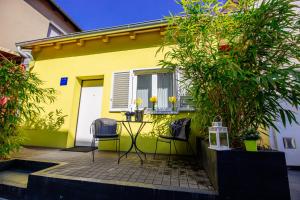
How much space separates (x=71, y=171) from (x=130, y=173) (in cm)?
80

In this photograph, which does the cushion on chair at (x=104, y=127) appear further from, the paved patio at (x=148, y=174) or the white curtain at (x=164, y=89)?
the white curtain at (x=164, y=89)

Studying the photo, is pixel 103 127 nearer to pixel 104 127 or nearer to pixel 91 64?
pixel 104 127

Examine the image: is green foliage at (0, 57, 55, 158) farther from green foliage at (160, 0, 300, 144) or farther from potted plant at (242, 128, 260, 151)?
potted plant at (242, 128, 260, 151)

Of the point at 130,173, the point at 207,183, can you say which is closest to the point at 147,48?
the point at 130,173

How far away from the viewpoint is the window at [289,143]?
2.74 m

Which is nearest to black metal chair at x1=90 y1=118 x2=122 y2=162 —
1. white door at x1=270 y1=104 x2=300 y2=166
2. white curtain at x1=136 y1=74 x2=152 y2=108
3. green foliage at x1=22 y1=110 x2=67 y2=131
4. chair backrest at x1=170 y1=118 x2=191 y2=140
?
white curtain at x1=136 y1=74 x2=152 y2=108

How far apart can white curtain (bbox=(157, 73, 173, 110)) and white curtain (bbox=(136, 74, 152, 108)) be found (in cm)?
24

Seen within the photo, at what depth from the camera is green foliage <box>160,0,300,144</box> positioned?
1414 mm

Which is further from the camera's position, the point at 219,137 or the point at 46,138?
the point at 46,138

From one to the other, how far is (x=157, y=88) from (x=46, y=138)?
3.31m

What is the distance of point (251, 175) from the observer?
138cm

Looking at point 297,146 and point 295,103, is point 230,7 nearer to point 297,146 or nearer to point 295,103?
point 295,103

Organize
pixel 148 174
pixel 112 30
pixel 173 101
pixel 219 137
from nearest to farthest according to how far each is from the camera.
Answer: pixel 219 137, pixel 148 174, pixel 173 101, pixel 112 30

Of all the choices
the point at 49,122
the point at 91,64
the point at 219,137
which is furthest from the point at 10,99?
the point at 219,137
